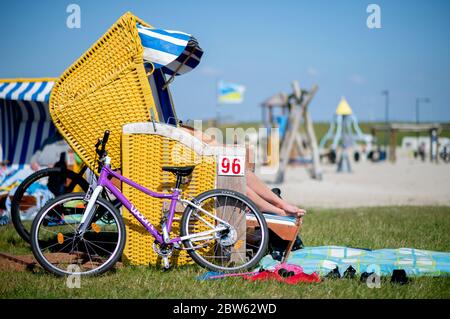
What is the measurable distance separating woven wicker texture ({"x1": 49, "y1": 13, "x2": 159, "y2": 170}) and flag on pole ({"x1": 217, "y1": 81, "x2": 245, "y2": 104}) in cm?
2679

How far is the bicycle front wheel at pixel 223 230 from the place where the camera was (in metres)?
4.60

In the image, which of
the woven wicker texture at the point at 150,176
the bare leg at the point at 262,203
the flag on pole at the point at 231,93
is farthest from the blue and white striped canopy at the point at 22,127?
the flag on pole at the point at 231,93

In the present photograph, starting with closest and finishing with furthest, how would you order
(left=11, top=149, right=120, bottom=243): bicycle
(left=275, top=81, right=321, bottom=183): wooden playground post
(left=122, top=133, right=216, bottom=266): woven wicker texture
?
1. (left=122, top=133, right=216, bottom=266): woven wicker texture
2. (left=11, top=149, right=120, bottom=243): bicycle
3. (left=275, top=81, right=321, bottom=183): wooden playground post

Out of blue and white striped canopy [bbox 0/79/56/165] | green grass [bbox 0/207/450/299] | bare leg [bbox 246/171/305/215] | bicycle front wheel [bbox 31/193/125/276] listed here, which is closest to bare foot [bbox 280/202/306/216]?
bare leg [bbox 246/171/305/215]

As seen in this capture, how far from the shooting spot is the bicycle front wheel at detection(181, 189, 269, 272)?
4.60m

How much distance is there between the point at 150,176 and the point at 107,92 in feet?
2.90

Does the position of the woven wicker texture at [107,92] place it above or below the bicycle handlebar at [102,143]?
above

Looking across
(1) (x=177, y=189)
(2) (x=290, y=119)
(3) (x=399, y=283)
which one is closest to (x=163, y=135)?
(1) (x=177, y=189)

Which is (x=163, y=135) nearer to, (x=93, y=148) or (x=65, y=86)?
(x=93, y=148)

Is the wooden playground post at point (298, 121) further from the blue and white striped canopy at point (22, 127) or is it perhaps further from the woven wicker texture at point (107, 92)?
the woven wicker texture at point (107, 92)

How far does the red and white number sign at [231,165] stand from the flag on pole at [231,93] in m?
27.0

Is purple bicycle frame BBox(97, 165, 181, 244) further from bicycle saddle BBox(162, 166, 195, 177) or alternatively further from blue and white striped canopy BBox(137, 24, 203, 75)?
blue and white striped canopy BBox(137, 24, 203, 75)

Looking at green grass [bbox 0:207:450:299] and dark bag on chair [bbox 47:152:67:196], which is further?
dark bag on chair [bbox 47:152:67:196]

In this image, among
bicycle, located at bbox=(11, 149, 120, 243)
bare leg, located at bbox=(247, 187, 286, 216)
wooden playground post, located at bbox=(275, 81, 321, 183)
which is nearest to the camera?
bare leg, located at bbox=(247, 187, 286, 216)
